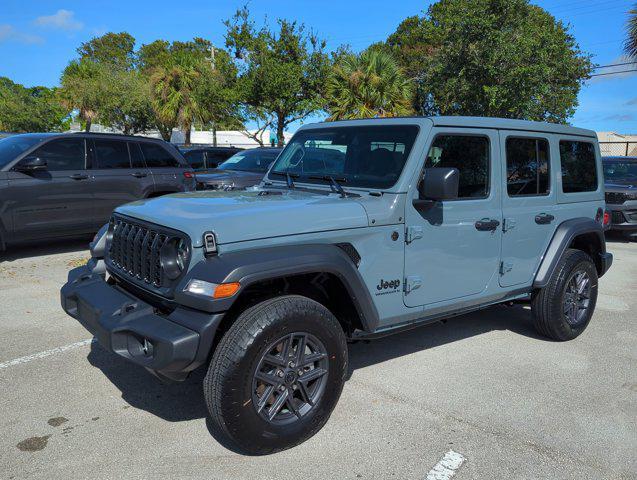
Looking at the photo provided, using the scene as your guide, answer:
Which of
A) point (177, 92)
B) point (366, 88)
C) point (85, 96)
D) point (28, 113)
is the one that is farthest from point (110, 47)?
point (366, 88)

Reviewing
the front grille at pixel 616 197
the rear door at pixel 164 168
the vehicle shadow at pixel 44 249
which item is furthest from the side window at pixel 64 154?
the front grille at pixel 616 197

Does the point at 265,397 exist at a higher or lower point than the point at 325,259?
lower

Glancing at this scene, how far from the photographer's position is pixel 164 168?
8.78m

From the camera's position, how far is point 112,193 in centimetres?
803

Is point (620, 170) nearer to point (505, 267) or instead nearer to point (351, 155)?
point (505, 267)

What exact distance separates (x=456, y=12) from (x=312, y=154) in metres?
16.2

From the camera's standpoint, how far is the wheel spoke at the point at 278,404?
2881mm

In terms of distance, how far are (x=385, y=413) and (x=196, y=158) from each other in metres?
12.2

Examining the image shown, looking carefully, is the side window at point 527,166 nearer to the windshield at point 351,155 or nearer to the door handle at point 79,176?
the windshield at point 351,155

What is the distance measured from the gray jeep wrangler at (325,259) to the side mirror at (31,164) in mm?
3960

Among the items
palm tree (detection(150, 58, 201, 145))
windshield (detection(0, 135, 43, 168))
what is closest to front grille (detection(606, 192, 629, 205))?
windshield (detection(0, 135, 43, 168))

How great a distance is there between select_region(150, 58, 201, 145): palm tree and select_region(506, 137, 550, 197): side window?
72.3ft

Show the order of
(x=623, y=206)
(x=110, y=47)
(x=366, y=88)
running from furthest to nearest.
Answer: (x=110, y=47) < (x=366, y=88) < (x=623, y=206)

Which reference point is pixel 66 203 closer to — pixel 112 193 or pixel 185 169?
pixel 112 193
